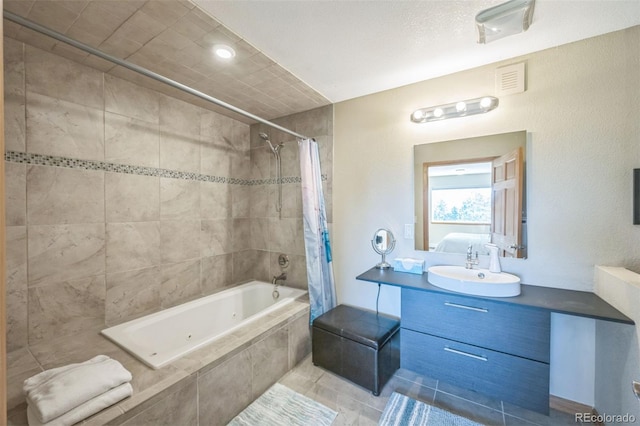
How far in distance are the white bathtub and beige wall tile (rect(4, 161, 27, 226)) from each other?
90cm

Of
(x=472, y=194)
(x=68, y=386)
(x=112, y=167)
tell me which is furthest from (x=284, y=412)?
(x=112, y=167)

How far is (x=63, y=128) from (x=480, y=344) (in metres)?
3.10

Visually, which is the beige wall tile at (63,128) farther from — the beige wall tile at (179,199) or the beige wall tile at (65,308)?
the beige wall tile at (65,308)

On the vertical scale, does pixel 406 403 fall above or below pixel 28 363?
below

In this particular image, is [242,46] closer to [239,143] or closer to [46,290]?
[239,143]

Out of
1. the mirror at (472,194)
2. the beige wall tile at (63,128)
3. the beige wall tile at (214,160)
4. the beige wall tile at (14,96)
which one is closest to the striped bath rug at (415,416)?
the mirror at (472,194)

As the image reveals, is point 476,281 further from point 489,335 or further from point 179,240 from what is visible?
point 179,240

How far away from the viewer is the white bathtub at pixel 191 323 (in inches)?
66.2

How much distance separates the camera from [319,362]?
7.03 feet

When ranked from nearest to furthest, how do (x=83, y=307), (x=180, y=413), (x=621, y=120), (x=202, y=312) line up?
(x=180, y=413)
(x=621, y=120)
(x=83, y=307)
(x=202, y=312)

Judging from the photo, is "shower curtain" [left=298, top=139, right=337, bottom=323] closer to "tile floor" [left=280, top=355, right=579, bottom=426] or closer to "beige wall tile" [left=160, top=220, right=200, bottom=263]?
"tile floor" [left=280, top=355, right=579, bottom=426]

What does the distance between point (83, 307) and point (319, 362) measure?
1.79 m

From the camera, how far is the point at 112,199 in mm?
1999

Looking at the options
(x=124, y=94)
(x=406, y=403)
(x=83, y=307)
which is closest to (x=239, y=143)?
(x=124, y=94)
